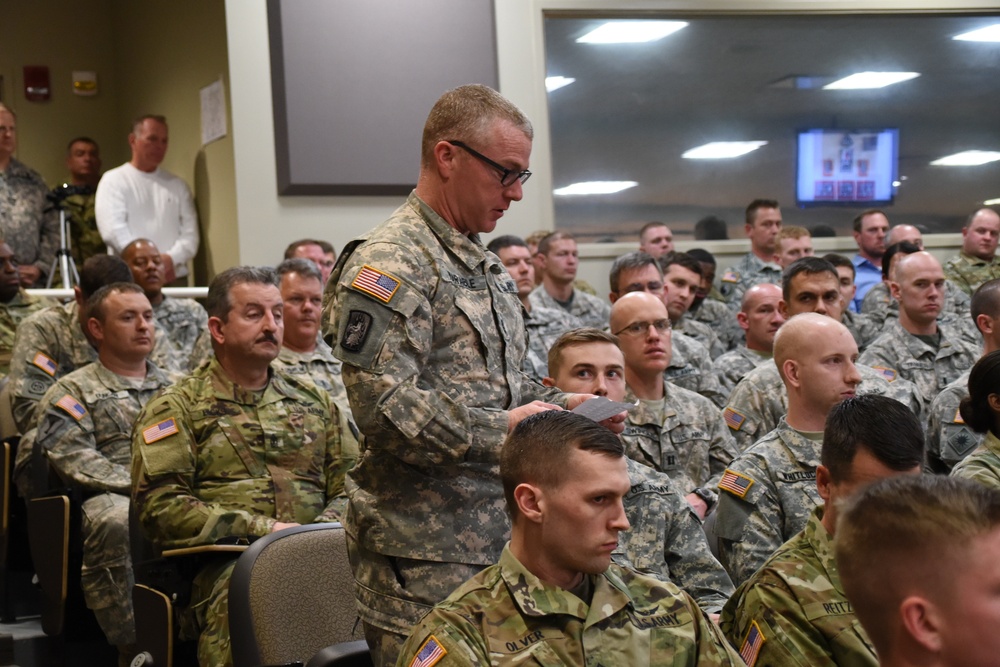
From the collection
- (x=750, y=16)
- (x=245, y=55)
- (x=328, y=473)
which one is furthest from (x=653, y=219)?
(x=328, y=473)

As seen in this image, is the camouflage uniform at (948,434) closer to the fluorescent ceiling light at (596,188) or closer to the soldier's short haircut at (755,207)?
the soldier's short haircut at (755,207)

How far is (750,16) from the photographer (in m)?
7.94

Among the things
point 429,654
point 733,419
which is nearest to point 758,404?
point 733,419

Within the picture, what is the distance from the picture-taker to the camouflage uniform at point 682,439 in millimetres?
3658

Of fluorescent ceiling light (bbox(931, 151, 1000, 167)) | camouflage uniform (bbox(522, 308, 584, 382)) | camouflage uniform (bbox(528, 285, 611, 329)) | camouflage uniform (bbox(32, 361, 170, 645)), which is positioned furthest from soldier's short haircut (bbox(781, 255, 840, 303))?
fluorescent ceiling light (bbox(931, 151, 1000, 167))

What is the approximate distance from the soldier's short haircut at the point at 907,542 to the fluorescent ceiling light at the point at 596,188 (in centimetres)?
627

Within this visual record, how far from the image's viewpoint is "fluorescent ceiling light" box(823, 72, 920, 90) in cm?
837

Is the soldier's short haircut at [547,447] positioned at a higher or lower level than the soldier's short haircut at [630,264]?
lower

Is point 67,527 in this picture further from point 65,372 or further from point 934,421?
point 934,421

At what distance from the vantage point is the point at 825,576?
205 cm

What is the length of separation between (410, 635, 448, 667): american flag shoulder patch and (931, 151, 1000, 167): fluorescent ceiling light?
7.95 m

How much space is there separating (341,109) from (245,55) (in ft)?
1.96

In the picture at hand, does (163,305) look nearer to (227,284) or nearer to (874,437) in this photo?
(227,284)

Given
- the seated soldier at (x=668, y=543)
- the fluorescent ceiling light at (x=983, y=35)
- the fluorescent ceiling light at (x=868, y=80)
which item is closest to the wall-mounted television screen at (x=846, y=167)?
the fluorescent ceiling light at (x=868, y=80)
